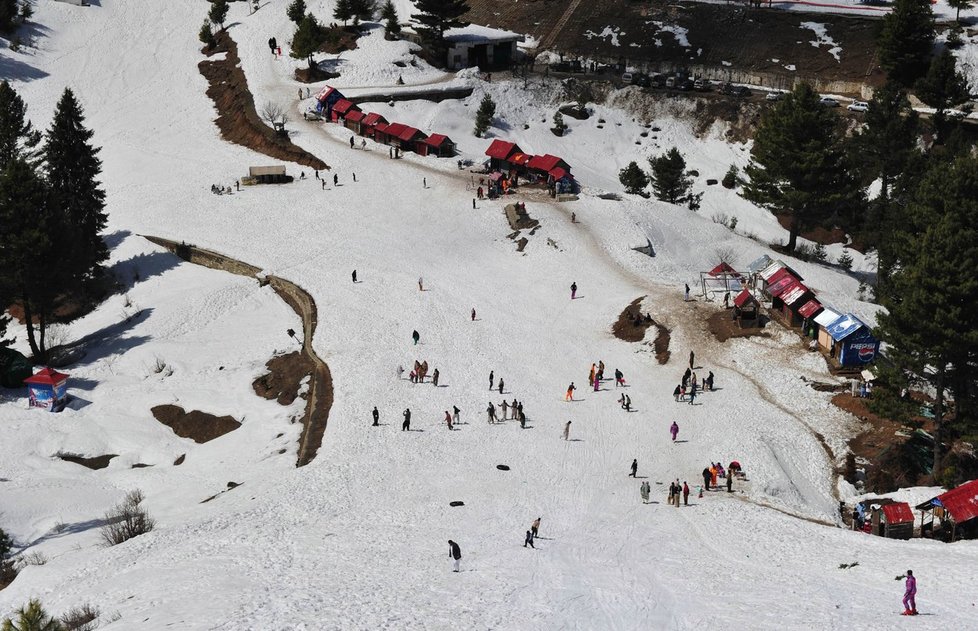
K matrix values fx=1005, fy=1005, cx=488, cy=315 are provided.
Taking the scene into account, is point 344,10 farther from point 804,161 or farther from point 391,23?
point 804,161

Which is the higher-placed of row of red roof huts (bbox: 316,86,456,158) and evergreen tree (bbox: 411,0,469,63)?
evergreen tree (bbox: 411,0,469,63)

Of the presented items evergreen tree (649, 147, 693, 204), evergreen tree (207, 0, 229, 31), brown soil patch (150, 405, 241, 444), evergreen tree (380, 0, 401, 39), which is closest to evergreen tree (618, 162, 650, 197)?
evergreen tree (649, 147, 693, 204)

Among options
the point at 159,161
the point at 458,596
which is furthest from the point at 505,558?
the point at 159,161

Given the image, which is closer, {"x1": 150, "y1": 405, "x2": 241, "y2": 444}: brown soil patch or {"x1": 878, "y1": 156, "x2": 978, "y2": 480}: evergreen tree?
{"x1": 878, "y1": 156, "x2": 978, "y2": 480}: evergreen tree

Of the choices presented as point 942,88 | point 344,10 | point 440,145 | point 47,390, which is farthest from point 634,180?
point 47,390

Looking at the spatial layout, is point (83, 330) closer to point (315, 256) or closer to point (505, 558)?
point (315, 256)

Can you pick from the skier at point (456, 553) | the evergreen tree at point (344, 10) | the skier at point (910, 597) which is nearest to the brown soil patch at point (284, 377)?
the skier at point (456, 553)

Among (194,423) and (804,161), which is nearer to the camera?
(194,423)

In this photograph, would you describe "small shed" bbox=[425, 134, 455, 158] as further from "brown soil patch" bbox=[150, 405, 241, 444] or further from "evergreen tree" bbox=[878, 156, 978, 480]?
"evergreen tree" bbox=[878, 156, 978, 480]
